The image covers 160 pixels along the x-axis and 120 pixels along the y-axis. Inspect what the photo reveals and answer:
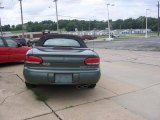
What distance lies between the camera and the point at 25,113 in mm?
5258

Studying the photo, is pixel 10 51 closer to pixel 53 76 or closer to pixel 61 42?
pixel 61 42

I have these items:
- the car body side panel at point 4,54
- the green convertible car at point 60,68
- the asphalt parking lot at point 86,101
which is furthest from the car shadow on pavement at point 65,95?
the car body side panel at point 4,54

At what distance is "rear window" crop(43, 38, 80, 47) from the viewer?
7.36 metres

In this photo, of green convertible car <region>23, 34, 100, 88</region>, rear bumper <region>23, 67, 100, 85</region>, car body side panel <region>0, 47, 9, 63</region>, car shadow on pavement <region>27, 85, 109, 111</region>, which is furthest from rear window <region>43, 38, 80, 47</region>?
car body side panel <region>0, 47, 9, 63</region>

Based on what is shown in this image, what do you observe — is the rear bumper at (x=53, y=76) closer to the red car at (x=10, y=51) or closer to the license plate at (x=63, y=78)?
the license plate at (x=63, y=78)

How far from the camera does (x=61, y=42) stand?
746 cm

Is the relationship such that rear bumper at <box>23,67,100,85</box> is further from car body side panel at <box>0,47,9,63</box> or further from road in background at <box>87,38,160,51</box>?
road in background at <box>87,38,160,51</box>

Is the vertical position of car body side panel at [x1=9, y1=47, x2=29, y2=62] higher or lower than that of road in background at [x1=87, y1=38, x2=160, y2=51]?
higher

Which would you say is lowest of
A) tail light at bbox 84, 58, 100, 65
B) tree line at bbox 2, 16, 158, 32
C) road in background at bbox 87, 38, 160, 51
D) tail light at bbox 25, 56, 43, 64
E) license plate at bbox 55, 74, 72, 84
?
road in background at bbox 87, 38, 160, 51

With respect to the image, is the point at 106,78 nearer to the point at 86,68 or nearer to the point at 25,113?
the point at 86,68

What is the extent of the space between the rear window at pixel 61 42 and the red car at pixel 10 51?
13.8 feet

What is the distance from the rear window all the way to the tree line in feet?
302

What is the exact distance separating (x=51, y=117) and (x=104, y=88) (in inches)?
97.4

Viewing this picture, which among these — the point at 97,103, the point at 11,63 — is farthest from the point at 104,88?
A: the point at 11,63
